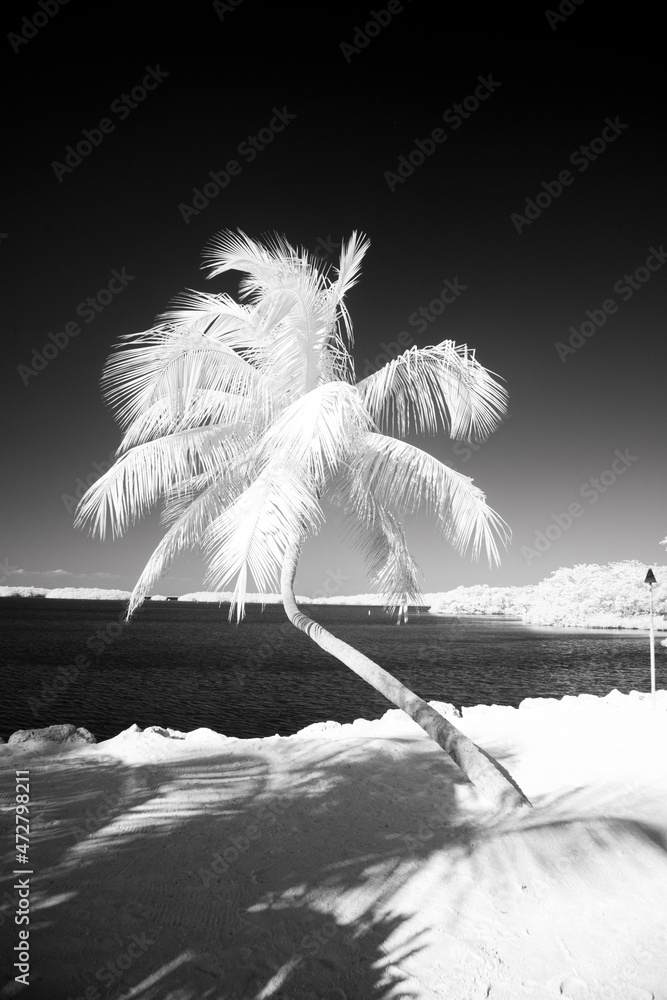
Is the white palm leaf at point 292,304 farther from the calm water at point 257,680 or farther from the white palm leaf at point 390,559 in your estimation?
the calm water at point 257,680

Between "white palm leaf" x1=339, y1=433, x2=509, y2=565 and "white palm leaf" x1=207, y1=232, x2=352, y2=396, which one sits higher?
"white palm leaf" x1=207, y1=232, x2=352, y2=396

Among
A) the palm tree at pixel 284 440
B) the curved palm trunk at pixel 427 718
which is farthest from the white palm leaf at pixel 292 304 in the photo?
the curved palm trunk at pixel 427 718

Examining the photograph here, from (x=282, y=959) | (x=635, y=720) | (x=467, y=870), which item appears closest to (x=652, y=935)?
(x=467, y=870)

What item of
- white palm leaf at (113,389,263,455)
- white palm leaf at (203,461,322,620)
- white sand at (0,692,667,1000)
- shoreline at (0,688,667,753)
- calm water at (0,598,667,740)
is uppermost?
white palm leaf at (113,389,263,455)

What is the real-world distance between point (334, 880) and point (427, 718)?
112 inches

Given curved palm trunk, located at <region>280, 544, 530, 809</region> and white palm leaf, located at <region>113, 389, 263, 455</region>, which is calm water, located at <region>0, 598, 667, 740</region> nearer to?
curved palm trunk, located at <region>280, 544, 530, 809</region>

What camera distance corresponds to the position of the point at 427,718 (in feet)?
24.4

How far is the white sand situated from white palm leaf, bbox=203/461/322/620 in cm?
247

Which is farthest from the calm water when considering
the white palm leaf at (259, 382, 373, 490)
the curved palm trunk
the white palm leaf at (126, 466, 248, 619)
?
the white palm leaf at (259, 382, 373, 490)

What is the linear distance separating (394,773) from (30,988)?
524 cm

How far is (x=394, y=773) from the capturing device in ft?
25.6

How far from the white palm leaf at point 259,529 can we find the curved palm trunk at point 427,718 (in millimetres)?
1026

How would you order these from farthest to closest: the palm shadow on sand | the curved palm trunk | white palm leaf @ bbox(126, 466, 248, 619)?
white palm leaf @ bbox(126, 466, 248, 619) → the curved palm trunk → the palm shadow on sand

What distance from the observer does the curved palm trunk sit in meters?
6.75
